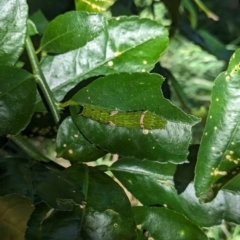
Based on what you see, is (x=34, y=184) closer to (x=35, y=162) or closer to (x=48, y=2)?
(x=35, y=162)

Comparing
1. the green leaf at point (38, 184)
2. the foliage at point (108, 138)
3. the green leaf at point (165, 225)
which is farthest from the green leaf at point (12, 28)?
the green leaf at point (165, 225)

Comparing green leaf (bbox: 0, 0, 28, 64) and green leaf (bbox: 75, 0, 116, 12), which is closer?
green leaf (bbox: 0, 0, 28, 64)

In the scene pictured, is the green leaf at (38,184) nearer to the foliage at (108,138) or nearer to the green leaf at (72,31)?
the foliage at (108,138)

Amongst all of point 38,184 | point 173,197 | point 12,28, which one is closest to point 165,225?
point 173,197

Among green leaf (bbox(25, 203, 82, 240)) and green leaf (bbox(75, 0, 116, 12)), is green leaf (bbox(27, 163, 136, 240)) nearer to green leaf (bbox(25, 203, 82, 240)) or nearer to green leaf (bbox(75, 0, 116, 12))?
green leaf (bbox(25, 203, 82, 240))

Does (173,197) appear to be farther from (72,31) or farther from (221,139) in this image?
(72,31)

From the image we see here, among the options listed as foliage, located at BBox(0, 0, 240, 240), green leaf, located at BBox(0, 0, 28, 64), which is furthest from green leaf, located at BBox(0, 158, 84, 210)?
green leaf, located at BBox(0, 0, 28, 64)
